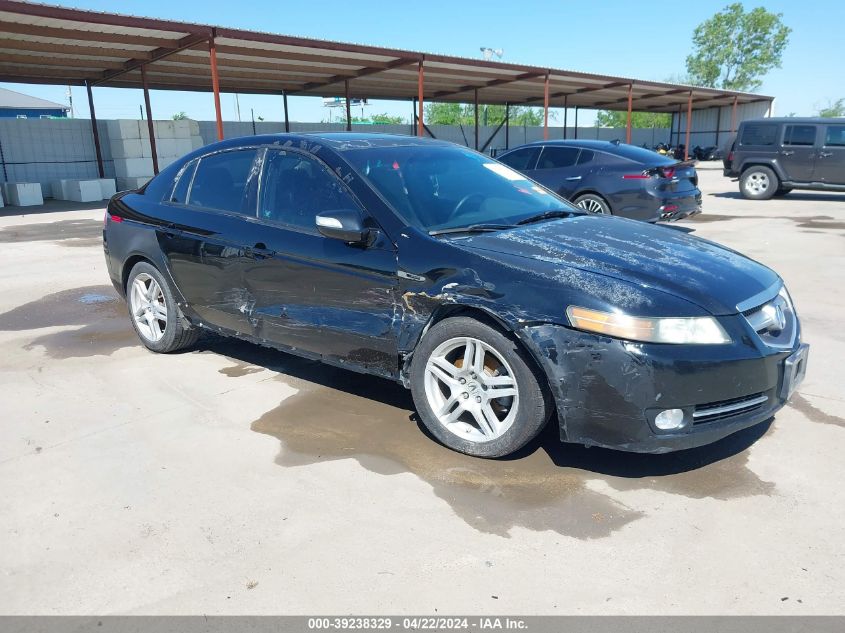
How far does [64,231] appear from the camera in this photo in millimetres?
12961

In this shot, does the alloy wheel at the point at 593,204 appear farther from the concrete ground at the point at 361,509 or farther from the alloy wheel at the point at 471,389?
the alloy wheel at the point at 471,389

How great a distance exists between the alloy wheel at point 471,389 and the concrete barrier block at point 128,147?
20407 millimetres

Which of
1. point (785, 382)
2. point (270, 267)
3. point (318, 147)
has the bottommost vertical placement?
point (785, 382)

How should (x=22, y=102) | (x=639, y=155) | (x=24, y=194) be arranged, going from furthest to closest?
1. (x=22, y=102)
2. (x=24, y=194)
3. (x=639, y=155)

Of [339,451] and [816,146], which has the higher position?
[816,146]

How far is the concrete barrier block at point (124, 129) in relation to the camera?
67.2 ft

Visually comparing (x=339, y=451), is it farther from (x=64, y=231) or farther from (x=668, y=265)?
(x=64, y=231)

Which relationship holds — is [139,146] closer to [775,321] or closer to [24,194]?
[24,194]

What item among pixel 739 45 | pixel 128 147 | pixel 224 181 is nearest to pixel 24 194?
pixel 128 147

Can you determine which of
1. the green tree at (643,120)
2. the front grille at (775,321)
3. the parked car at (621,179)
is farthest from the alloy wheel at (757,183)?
the green tree at (643,120)

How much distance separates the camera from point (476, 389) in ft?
10.9

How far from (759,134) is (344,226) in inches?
594
